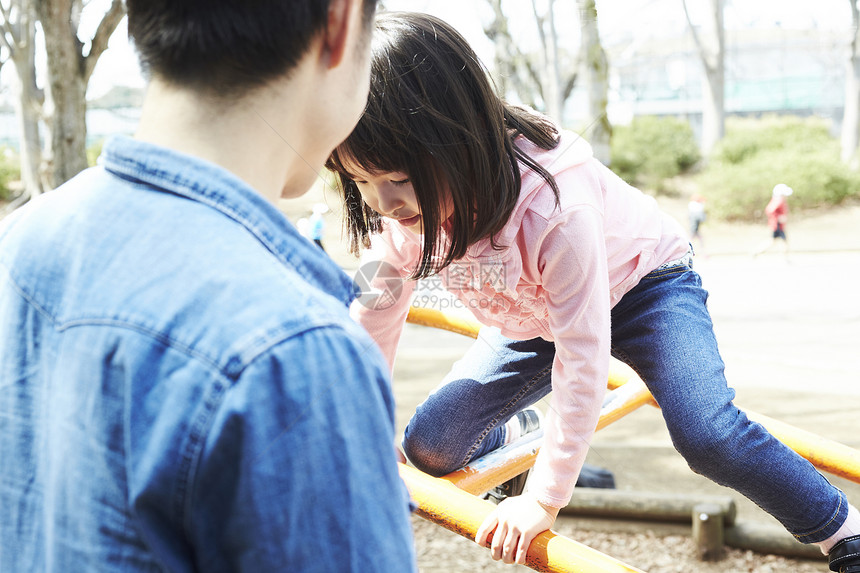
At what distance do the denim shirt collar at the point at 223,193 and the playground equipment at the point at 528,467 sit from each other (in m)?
0.77

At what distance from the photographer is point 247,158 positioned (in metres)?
0.67

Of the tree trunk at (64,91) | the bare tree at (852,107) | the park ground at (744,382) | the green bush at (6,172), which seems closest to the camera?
the park ground at (744,382)

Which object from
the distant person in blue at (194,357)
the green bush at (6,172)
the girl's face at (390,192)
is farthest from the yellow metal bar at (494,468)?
the green bush at (6,172)

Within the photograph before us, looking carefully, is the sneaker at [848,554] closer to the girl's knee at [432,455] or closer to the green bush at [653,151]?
the girl's knee at [432,455]

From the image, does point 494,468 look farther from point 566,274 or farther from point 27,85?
point 27,85

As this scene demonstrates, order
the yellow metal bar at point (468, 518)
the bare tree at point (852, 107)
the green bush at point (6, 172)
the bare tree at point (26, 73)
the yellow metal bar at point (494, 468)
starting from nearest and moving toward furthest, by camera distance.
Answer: the yellow metal bar at point (468, 518) < the yellow metal bar at point (494, 468) < the bare tree at point (26, 73) < the bare tree at point (852, 107) < the green bush at point (6, 172)

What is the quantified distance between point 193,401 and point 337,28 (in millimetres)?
350

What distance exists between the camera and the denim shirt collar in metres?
0.62

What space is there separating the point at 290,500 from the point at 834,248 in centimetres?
1255

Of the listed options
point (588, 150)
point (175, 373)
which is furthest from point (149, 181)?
point (588, 150)

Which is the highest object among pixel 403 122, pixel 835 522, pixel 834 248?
pixel 403 122

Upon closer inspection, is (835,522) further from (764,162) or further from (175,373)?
(764,162)

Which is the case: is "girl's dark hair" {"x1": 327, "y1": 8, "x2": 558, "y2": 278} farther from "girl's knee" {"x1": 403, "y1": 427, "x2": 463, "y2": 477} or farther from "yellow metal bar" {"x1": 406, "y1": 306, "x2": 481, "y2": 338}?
"yellow metal bar" {"x1": 406, "y1": 306, "x2": 481, "y2": 338}

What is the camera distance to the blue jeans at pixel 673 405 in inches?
60.8
